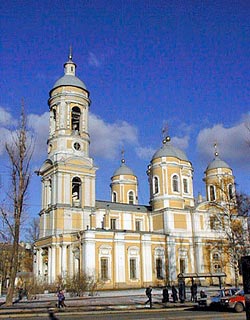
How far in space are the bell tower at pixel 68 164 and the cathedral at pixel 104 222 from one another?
0.12m

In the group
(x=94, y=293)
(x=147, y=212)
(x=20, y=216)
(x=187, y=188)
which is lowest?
(x=94, y=293)

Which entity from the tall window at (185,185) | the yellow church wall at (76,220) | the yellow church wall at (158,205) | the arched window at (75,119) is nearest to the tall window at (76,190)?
the yellow church wall at (76,220)

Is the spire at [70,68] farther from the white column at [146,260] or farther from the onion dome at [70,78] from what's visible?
the white column at [146,260]

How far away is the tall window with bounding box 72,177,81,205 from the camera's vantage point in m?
50.9

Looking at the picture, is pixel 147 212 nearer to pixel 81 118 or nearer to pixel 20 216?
pixel 81 118

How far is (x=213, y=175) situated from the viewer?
64.7 m

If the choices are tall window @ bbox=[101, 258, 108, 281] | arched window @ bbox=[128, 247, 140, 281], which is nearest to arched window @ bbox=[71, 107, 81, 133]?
arched window @ bbox=[128, 247, 140, 281]

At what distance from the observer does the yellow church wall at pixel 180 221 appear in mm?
52625

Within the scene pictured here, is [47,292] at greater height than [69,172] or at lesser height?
lesser

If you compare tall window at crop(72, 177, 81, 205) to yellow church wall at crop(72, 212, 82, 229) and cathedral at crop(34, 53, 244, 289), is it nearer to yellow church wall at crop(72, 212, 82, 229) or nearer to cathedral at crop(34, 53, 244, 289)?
cathedral at crop(34, 53, 244, 289)

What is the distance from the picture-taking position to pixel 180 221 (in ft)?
174

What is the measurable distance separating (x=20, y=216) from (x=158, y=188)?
30.6 meters

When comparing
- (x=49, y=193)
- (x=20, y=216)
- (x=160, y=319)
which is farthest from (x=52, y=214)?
(x=160, y=319)

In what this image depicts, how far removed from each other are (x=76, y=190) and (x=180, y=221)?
13793 millimetres
